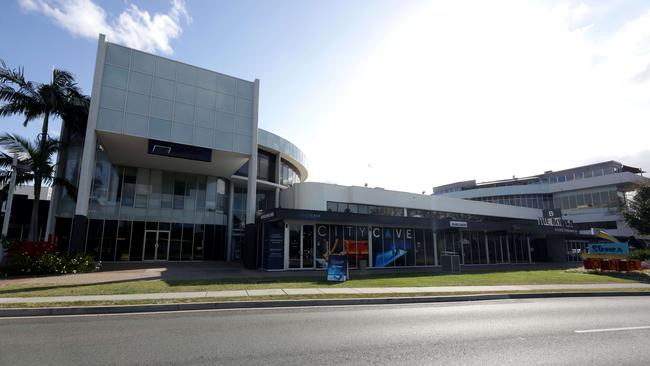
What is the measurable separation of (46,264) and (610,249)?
32509mm

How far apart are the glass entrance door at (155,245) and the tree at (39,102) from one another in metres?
6.28

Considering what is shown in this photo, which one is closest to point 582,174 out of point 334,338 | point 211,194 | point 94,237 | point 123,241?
point 211,194

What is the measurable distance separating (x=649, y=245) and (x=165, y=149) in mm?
58477

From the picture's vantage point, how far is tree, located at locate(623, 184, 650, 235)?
34344 millimetres

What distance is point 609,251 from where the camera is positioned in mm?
23625

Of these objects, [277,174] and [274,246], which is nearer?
[274,246]

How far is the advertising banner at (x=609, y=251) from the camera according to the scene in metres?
23.1


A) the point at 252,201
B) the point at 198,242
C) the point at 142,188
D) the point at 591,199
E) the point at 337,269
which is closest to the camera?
the point at 337,269

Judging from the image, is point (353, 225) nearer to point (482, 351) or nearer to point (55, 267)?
point (55, 267)

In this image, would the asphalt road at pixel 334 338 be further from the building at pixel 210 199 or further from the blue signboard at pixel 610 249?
the blue signboard at pixel 610 249

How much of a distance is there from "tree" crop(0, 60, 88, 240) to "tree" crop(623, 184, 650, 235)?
48889 millimetres

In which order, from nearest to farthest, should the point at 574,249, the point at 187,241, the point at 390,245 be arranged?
the point at 390,245 → the point at 187,241 → the point at 574,249

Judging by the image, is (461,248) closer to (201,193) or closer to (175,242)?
(201,193)

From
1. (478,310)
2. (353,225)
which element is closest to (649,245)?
(353,225)
